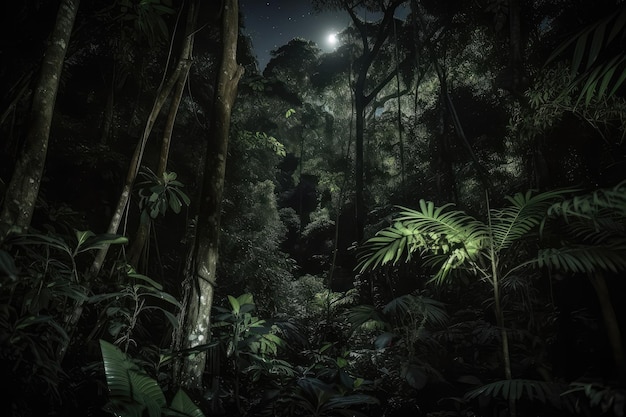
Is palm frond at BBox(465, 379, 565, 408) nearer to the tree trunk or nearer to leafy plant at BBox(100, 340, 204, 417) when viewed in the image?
the tree trunk

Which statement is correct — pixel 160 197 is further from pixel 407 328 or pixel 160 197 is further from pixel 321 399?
pixel 407 328

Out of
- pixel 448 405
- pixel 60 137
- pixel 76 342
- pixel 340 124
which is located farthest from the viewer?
pixel 340 124

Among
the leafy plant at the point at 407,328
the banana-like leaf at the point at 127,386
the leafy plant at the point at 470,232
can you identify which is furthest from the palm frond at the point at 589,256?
the banana-like leaf at the point at 127,386

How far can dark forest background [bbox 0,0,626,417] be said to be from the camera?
7.03ft

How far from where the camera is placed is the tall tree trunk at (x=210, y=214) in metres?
2.76

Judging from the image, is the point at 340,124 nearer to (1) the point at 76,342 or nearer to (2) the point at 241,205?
(2) the point at 241,205

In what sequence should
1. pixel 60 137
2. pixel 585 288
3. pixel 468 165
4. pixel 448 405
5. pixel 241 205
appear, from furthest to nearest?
pixel 468 165, pixel 241 205, pixel 60 137, pixel 585 288, pixel 448 405

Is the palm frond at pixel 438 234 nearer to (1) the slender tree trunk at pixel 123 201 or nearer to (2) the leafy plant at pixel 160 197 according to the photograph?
(2) the leafy plant at pixel 160 197

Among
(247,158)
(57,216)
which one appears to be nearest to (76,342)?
(57,216)

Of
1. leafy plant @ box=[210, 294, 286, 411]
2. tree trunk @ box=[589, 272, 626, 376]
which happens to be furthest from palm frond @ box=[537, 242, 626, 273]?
leafy plant @ box=[210, 294, 286, 411]

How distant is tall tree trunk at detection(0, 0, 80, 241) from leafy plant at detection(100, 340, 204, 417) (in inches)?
39.1

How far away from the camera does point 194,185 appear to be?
270 inches

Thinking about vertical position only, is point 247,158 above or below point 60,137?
above

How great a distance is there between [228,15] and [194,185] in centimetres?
385
